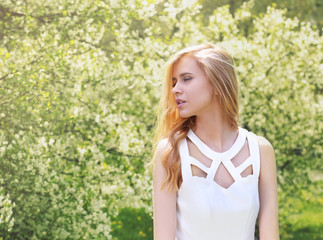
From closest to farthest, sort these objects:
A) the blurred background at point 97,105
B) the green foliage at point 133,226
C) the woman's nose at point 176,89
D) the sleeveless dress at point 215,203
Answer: the sleeveless dress at point 215,203
the woman's nose at point 176,89
the blurred background at point 97,105
the green foliage at point 133,226

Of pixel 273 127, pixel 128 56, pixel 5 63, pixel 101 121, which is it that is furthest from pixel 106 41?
pixel 273 127

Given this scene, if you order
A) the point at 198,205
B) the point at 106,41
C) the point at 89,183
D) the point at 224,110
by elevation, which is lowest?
the point at 89,183

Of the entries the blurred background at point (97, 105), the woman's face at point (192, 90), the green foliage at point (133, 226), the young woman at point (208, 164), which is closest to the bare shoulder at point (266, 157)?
the young woman at point (208, 164)

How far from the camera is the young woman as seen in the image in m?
2.51

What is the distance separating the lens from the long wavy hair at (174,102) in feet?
8.38

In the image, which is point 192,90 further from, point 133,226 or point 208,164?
point 133,226

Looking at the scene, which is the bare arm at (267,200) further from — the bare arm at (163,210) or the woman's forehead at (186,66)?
the woman's forehead at (186,66)

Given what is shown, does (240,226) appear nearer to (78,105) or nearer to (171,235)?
(171,235)

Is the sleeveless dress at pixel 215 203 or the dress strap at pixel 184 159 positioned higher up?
the dress strap at pixel 184 159

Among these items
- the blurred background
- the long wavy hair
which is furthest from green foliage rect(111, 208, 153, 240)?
the long wavy hair

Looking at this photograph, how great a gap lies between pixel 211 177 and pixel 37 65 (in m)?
3.56

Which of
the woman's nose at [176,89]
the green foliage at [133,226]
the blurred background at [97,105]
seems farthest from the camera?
the green foliage at [133,226]

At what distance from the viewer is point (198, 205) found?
8.14 feet

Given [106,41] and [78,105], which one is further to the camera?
[106,41]
